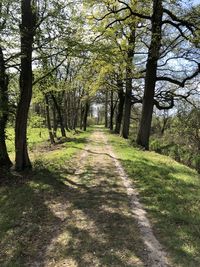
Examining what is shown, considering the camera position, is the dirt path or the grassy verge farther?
the grassy verge

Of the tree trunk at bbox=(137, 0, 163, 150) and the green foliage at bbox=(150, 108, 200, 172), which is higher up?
the tree trunk at bbox=(137, 0, 163, 150)

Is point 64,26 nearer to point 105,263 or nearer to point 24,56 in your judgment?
point 24,56

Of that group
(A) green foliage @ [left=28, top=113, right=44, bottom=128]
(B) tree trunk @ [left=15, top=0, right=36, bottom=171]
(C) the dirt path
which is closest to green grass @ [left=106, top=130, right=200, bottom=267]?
(C) the dirt path

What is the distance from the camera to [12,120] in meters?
13.2

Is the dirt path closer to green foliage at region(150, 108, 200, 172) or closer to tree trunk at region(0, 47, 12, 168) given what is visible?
tree trunk at region(0, 47, 12, 168)

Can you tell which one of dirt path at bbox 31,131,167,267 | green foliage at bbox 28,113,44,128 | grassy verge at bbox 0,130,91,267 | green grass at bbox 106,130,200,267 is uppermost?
green foliage at bbox 28,113,44,128

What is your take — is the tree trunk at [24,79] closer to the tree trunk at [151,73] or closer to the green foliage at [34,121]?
the green foliage at [34,121]

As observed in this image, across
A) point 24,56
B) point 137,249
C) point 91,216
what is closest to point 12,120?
point 24,56

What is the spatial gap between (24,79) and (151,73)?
367 inches

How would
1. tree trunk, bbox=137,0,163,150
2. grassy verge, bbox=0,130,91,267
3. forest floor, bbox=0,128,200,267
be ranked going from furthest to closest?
tree trunk, bbox=137,0,163,150 → grassy verge, bbox=0,130,91,267 → forest floor, bbox=0,128,200,267

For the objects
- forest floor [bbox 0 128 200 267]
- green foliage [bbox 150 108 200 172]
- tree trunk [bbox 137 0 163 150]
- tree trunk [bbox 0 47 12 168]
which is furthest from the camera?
green foliage [bbox 150 108 200 172]

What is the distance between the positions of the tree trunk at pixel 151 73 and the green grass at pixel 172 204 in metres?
6.30

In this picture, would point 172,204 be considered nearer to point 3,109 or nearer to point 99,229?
point 99,229

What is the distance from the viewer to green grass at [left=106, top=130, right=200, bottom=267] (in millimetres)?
5641
